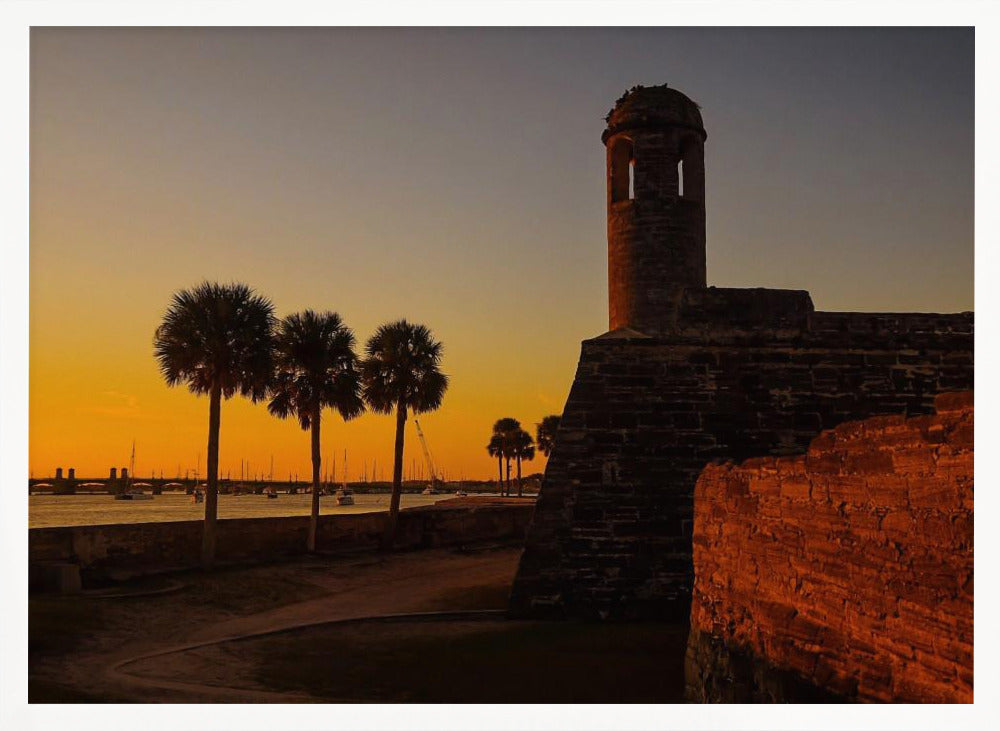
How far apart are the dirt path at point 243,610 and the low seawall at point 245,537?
3.66ft

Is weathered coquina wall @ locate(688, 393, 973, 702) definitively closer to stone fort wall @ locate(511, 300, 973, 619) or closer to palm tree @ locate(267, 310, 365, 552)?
stone fort wall @ locate(511, 300, 973, 619)

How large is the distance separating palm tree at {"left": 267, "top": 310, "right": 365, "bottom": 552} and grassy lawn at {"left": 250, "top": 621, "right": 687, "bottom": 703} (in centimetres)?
1298

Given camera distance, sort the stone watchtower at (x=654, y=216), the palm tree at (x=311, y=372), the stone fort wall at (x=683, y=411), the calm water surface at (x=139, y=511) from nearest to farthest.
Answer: the stone fort wall at (x=683, y=411)
the stone watchtower at (x=654, y=216)
the palm tree at (x=311, y=372)
the calm water surface at (x=139, y=511)

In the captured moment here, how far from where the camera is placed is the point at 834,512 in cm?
673

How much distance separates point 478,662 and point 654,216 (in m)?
11.2

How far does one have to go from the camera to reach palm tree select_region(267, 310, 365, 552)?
26641mm

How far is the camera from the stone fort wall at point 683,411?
1441cm

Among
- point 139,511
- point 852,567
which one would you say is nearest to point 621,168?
point 852,567

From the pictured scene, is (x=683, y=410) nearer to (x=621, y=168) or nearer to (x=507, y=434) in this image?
(x=621, y=168)

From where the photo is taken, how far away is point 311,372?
26.7m

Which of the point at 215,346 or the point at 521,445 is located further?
the point at 521,445

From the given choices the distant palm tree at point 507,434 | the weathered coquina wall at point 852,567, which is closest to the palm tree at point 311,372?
the weathered coquina wall at point 852,567

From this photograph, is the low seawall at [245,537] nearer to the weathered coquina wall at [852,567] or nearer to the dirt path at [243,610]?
the dirt path at [243,610]
